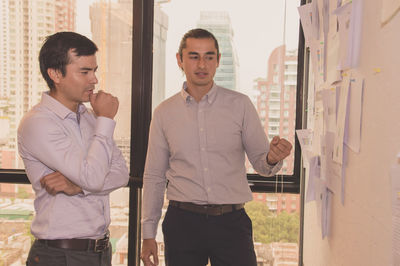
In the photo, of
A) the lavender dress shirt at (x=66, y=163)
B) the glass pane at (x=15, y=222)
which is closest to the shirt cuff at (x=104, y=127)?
the lavender dress shirt at (x=66, y=163)

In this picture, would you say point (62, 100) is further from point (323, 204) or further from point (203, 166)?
point (323, 204)

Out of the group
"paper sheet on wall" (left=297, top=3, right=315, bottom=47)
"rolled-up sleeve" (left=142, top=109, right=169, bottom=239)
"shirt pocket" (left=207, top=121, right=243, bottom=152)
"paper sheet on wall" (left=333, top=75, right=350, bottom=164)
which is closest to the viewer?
"paper sheet on wall" (left=333, top=75, right=350, bottom=164)

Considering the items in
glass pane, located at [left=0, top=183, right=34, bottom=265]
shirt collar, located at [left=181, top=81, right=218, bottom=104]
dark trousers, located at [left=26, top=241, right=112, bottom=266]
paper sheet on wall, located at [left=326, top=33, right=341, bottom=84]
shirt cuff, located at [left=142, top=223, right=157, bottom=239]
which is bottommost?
glass pane, located at [left=0, top=183, right=34, bottom=265]

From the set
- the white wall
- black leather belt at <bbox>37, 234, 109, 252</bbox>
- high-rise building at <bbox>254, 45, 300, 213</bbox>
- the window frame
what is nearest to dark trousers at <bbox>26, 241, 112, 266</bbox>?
black leather belt at <bbox>37, 234, 109, 252</bbox>

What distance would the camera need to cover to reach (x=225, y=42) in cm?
248

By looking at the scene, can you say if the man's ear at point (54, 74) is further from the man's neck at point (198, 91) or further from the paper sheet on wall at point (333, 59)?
the paper sheet on wall at point (333, 59)

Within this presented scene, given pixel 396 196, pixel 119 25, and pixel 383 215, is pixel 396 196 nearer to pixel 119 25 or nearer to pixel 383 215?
pixel 383 215

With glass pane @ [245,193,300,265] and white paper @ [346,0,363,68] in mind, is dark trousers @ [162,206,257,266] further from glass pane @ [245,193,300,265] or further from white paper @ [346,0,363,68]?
white paper @ [346,0,363,68]

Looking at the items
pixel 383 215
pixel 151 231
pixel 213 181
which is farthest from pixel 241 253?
pixel 383 215

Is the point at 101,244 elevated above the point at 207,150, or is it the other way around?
the point at 207,150

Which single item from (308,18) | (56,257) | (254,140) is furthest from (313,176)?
(56,257)

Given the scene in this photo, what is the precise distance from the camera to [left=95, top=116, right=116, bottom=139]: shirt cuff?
138cm

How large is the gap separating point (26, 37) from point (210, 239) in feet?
5.81

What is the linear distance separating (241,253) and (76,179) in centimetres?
84
